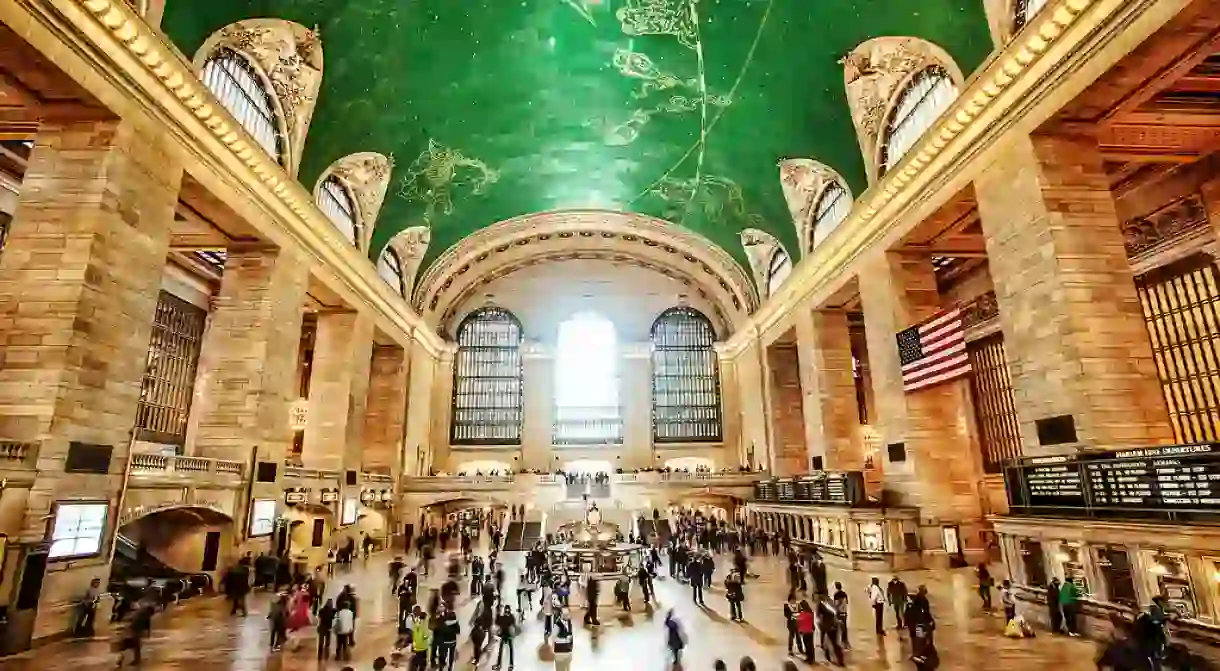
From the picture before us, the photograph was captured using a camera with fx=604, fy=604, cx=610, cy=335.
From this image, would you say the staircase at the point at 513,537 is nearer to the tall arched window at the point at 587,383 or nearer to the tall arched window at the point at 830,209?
the tall arched window at the point at 587,383

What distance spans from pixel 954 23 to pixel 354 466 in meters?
21.2

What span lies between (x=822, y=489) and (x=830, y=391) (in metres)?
Result: 3.93

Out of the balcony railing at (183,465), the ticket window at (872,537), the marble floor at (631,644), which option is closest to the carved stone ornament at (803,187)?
the ticket window at (872,537)

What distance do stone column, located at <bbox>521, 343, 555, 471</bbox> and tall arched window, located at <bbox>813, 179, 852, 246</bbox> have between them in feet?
49.7

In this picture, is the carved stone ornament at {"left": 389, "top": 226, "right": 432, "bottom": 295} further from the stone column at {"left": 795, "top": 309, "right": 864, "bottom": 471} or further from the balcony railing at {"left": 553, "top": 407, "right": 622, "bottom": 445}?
the stone column at {"left": 795, "top": 309, "right": 864, "bottom": 471}

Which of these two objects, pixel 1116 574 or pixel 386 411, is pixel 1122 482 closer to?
pixel 1116 574

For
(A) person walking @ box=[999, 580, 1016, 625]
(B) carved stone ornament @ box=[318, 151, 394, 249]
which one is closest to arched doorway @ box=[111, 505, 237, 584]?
(B) carved stone ornament @ box=[318, 151, 394, 249]

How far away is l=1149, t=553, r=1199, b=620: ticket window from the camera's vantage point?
273 inches

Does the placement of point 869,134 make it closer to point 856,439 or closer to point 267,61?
point 856,439

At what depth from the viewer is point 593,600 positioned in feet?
29.6

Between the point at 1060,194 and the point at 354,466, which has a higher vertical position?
the point at 1060,194

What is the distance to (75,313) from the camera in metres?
9.08

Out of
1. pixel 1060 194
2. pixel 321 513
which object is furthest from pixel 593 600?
pixel 321 513

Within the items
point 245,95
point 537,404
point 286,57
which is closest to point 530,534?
point 537,404
